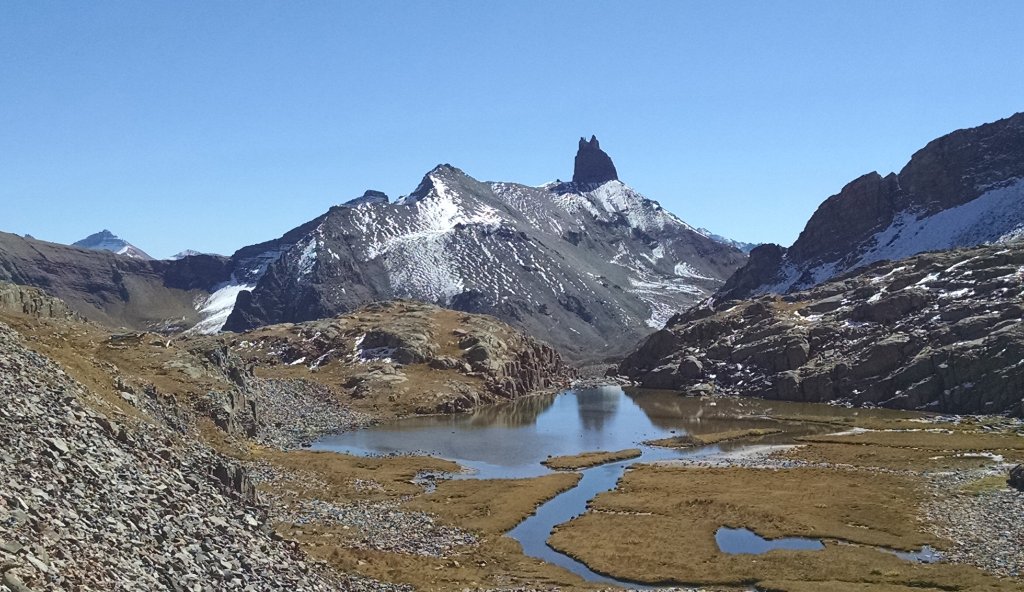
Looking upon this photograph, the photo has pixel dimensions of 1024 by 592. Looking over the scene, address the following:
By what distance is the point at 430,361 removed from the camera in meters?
194

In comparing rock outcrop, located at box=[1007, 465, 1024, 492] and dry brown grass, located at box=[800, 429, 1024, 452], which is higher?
rock outcrop, located at box=[1007, 465, 1024, 492]

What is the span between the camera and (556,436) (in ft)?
438

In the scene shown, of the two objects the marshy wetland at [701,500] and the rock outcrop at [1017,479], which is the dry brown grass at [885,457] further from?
the rock outcrop at [1017,479]

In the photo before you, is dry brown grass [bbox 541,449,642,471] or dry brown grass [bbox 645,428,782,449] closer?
dry brown grass [bbox 541,449,642,471]

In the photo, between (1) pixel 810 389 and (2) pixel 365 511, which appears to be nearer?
(2) pixel 365 511

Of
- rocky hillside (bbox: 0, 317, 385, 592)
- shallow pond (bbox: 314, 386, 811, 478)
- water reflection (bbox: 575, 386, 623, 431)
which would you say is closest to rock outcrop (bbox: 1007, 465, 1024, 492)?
shallow pond (bbox: 314, 386, 811, 478)

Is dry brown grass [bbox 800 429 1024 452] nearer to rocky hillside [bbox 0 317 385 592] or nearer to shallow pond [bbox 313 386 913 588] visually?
shallow pond [bbox 313 386 913 588]

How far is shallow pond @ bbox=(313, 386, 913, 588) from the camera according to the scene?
83188 millimetres

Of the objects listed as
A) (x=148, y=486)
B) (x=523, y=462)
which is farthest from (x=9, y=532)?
(x=523, y=462)

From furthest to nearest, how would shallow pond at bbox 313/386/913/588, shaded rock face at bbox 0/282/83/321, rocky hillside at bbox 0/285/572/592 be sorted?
shaded rock face at bbox 0/282/83/321 → shallow pond at bbox 313/386/913/588 → rocky hillside at bbox 0/285/572/592

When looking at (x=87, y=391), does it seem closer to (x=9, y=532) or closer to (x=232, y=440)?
(x=9, y=532)

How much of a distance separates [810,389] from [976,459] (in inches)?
3159

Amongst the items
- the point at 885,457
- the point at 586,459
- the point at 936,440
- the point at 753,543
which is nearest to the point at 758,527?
the point at 753,543

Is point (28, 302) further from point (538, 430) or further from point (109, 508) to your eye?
point (538, 430)
